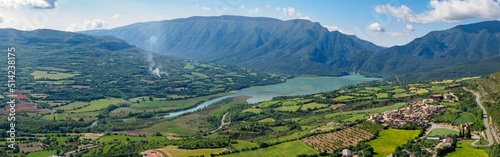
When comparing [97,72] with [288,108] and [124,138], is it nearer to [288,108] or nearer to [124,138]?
[124,138]

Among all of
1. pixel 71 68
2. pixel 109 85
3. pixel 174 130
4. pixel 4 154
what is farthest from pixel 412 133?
pixel 71 68

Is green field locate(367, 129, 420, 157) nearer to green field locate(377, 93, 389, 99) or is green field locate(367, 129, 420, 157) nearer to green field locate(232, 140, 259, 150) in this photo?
green field locate(232, 140, 259, 150)

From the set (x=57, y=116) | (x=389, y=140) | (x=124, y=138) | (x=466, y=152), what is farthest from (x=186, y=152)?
(x=57, y=116)

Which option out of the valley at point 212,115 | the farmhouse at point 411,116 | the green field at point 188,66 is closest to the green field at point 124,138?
the valley at point 212,115

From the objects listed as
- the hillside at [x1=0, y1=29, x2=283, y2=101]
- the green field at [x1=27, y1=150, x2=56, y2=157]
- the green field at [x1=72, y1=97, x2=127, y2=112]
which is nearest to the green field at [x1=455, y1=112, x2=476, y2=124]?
the green field at [x1=27, y1=150, x2=56, y2=157]

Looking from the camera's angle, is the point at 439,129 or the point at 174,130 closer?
the point at 439,129

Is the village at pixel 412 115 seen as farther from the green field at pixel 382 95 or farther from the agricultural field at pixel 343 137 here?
the green field at pixel 382 95

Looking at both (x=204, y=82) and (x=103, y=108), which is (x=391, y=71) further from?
(x=103, y=108)
